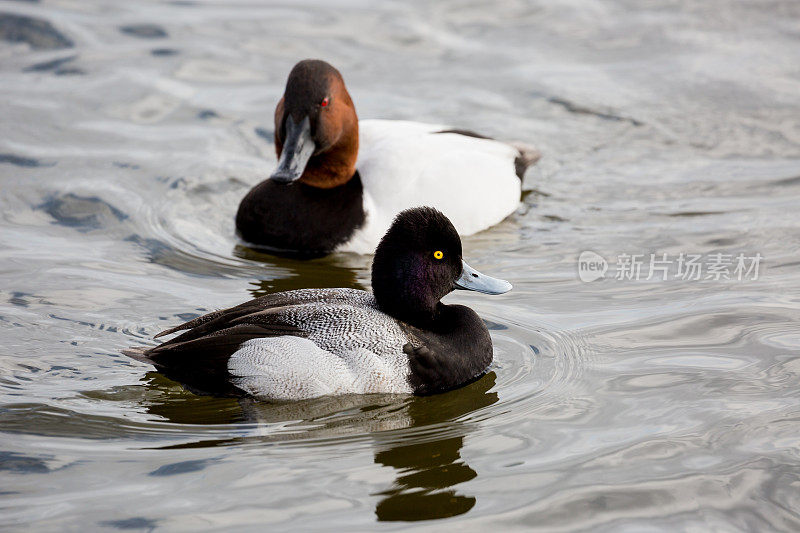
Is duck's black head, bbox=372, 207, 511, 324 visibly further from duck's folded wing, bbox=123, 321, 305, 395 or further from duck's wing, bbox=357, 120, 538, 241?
duck's wing, bbox=357, 120, 538, 241

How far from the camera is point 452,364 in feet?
19.2

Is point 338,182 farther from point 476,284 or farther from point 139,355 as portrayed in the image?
point 139,355

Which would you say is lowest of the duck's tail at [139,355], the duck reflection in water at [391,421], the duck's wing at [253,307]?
the duck reflection in water at [391,421]

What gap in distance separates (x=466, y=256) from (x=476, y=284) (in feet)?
6.01

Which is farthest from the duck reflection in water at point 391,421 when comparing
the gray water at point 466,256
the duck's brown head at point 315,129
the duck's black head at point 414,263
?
the duck's brown head at point 315,129

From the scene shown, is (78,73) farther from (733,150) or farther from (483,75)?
(733,150)

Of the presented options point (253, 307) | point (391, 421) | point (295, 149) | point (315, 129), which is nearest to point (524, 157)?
point (315, 129)

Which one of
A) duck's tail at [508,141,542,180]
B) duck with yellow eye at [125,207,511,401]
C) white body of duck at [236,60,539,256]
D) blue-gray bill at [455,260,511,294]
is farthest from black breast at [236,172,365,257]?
blue-gray bill at [455,260,511,294]

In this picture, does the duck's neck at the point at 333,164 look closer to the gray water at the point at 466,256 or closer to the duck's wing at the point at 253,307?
the gray water at the point at 466,256

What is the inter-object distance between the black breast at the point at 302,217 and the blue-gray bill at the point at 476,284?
6.31 feet

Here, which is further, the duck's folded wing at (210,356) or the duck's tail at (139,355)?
the duck's tail at (139,355)

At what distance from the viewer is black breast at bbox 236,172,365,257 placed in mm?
7965

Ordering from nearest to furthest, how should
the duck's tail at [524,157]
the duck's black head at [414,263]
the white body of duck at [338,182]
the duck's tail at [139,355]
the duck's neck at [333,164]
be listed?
the duck's tail at [139,355] → the duck's black head at [414,263] → the white body of duck at [338,182] → the duck's neck at [333,164] → the duck's tail at [524,157]

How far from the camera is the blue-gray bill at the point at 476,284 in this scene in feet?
20.3
